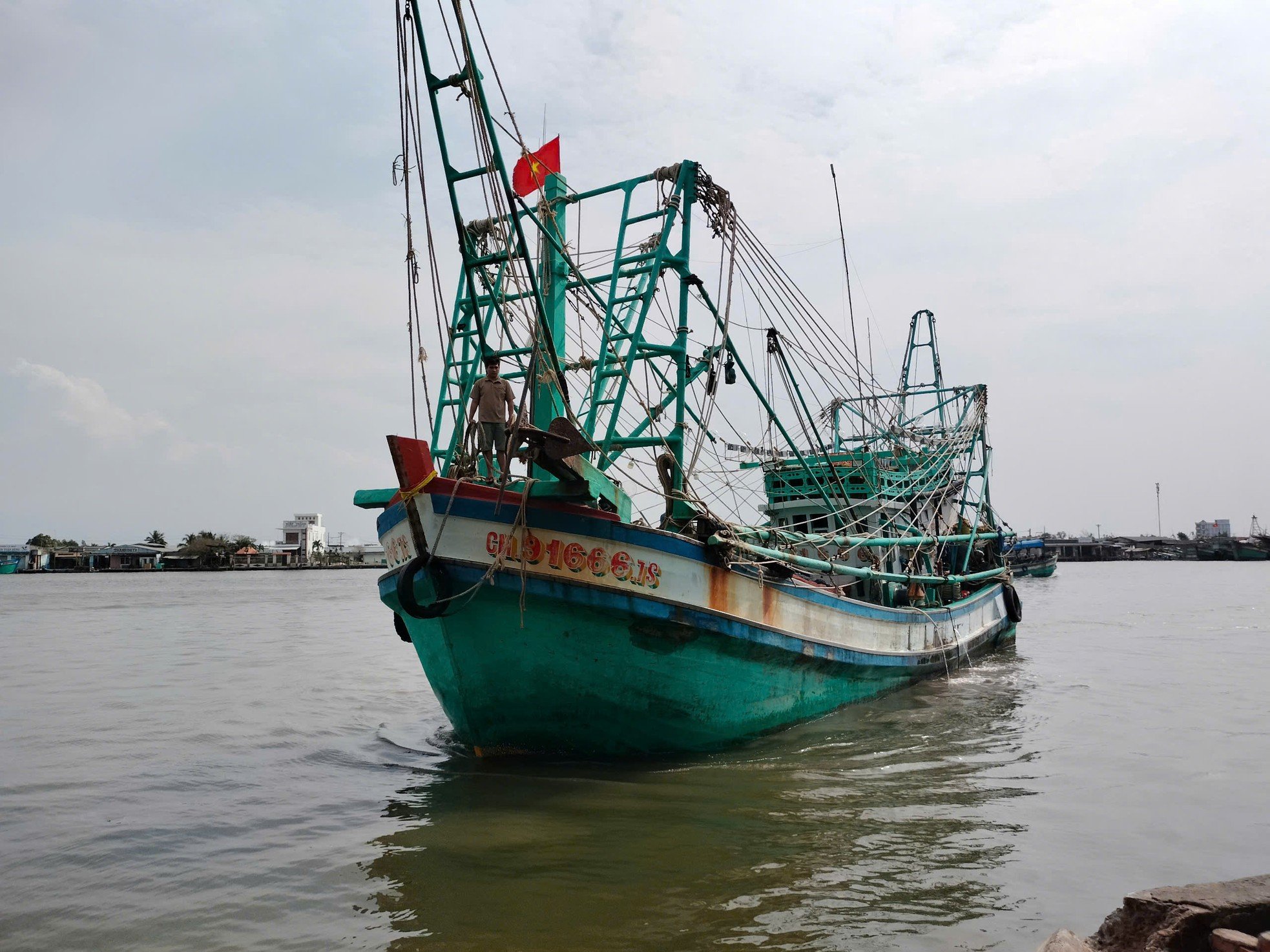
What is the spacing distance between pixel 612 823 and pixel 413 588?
115 inches

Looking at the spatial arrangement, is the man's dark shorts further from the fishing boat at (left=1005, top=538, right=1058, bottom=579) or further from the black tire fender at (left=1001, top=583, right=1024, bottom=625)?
the fishing boat at (left=1005, top=538, right=1058, bottom=579)

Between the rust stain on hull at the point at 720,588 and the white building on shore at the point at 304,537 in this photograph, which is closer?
the rust stain on hull at the point at 720,588

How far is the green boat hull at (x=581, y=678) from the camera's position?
8258mm

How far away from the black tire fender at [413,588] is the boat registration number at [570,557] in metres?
0.58

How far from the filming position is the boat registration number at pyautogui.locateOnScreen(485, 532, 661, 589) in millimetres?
8031

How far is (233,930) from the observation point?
207 inches

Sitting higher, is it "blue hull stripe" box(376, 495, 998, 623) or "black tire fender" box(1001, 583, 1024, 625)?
"blue hull stripe" box(376, 495, 998, 623)

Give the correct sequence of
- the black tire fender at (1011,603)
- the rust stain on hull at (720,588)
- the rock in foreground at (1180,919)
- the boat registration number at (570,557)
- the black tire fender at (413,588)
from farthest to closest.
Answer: the black tire fender at (1011,603) < the rust stain on hull at (720,588) < the boat registration number at (570,557) < the black tire fender at (413,588) < the rock in foreground at (1180,919)

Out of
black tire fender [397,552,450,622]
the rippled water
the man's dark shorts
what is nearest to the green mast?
the man's dark shorts

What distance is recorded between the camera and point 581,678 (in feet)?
27.6

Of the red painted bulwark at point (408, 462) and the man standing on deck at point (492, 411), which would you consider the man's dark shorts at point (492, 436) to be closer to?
the man standing on deck at point (492, 411)

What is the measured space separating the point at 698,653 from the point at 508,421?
320 centimetres

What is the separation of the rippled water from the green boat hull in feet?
1.27

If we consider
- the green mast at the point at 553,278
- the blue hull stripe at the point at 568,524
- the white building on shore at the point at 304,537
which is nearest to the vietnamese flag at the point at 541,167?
the green mast at the point at 553,278
